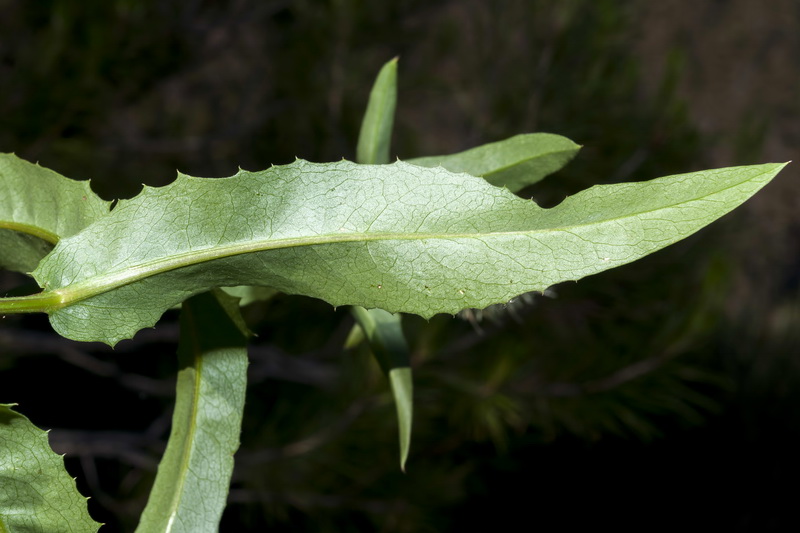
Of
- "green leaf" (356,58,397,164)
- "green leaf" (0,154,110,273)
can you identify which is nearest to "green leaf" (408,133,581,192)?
"green leaf" (356,58,397,164)

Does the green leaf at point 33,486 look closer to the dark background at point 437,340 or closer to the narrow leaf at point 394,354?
the narrow leaf at point 394,354

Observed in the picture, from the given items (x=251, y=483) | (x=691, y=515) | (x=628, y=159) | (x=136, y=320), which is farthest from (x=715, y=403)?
(x=136, y=320)

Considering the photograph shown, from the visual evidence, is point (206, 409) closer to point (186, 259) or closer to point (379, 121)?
point (186, 259)

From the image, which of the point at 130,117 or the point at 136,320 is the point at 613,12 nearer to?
the point at 136,320

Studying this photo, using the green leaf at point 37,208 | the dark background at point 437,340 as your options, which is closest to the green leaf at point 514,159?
the green leaf at point 37,208

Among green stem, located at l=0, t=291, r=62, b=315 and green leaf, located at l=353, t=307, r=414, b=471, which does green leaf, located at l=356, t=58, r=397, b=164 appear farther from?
green stem, located at l=0, t=291, r=62, b=315
